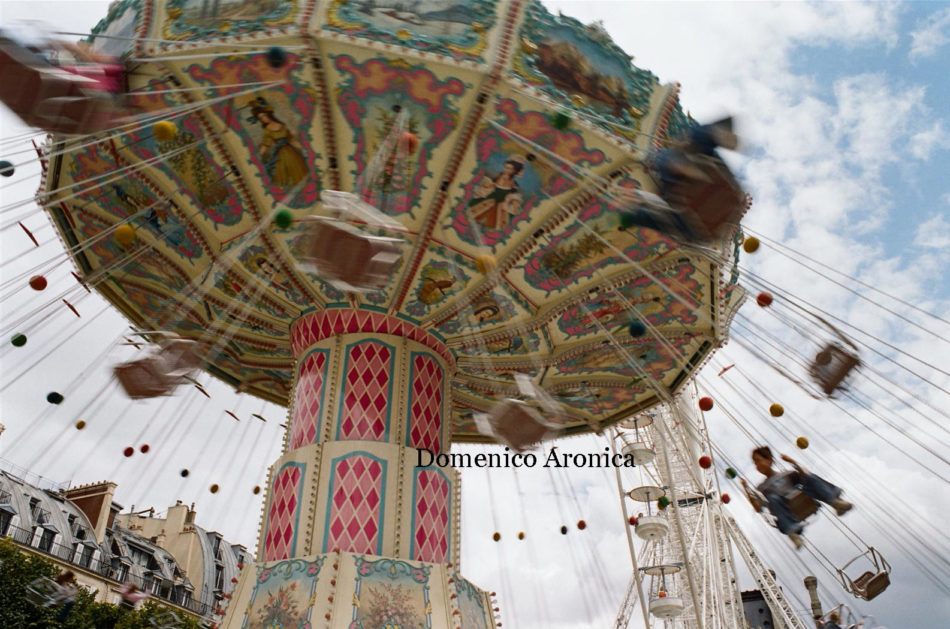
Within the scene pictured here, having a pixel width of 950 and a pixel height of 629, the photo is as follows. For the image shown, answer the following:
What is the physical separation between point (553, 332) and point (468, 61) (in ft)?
15.0

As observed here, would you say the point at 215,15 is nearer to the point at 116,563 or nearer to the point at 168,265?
the point at 168,265

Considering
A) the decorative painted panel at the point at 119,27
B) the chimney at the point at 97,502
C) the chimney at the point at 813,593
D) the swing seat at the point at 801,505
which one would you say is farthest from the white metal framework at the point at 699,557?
the chimney at the point at 97,502

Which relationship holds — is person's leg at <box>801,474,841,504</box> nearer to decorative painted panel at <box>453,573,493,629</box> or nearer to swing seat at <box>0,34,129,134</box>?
decorative painted panel at <box>453,573,493,629</box>

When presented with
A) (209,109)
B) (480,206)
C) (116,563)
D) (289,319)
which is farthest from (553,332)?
(116,563)

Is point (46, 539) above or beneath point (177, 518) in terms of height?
beneath

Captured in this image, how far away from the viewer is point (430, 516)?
8.74m

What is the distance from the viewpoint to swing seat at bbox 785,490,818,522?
7.24 meters

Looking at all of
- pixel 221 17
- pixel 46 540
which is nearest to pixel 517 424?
pixel 221 17

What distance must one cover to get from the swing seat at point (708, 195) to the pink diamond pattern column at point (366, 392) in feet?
15.2

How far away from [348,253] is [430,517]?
14.1ft

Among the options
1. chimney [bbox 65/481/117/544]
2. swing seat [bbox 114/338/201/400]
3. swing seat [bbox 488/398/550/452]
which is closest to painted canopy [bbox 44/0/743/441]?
swing seat [bbox 114/338/201/400]

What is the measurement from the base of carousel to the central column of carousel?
0.01 m

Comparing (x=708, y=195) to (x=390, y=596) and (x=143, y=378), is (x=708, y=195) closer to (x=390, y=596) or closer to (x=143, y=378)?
(x=390, y=596)

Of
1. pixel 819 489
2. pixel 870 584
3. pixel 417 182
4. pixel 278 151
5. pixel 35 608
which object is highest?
pixel 35 608
